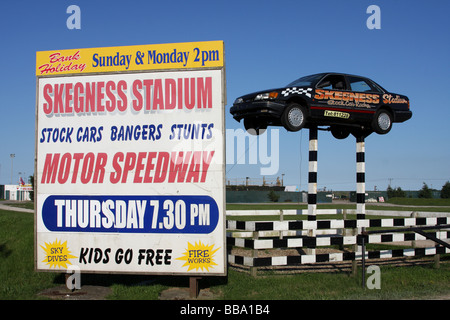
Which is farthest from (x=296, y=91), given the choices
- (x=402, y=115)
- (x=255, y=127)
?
(x=402, y=115)

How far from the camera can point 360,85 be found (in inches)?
476

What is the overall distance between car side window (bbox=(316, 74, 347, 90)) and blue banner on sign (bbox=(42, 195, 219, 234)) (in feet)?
19.1

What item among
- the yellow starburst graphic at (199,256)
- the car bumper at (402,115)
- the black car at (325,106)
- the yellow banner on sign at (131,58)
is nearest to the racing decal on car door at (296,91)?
the black car at (325,106)

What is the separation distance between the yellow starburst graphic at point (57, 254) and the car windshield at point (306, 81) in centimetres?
701

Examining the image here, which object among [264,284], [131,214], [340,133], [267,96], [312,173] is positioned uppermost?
[267,96]

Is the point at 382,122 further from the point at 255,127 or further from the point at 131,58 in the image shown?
the point at 131,58

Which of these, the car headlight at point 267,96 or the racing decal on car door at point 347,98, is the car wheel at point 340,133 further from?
the car headlight at point 267,96

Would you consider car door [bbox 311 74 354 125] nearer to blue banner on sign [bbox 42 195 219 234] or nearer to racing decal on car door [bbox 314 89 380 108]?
racing decal on car door [bbox 314 89 380 108]

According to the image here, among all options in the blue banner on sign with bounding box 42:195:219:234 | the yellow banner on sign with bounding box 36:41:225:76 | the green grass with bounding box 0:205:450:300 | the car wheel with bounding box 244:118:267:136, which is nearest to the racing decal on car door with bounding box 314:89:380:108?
the car wheel with bounding box 244:118:267:136

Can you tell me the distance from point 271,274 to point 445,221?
4.90m

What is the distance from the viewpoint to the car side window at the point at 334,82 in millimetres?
11823

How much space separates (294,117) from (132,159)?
15.9ft

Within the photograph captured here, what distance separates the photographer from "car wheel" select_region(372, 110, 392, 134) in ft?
39.2
